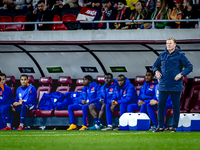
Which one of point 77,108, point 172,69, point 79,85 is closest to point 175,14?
point 79,85

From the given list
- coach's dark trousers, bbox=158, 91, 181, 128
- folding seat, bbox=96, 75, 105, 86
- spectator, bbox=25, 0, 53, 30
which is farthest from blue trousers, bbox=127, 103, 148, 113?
spectator, bbox=25, 0, 53, 30

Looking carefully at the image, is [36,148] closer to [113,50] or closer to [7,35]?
[113,50]

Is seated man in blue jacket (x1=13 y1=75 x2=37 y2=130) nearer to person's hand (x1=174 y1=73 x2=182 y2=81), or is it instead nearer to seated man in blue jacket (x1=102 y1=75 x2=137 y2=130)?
seated man in blue jacket (x1=102 y1=75 x2=137 y2=130)

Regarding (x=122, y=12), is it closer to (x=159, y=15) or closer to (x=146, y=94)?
(x=159, y=15)

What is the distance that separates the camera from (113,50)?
9383 millimetres

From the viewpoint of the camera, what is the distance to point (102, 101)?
8.38 meters

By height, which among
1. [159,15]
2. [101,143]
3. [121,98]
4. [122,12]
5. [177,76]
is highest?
[122,12]

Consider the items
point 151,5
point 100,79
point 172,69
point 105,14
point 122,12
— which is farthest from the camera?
point 151,5

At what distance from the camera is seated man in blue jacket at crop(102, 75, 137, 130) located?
809 cm

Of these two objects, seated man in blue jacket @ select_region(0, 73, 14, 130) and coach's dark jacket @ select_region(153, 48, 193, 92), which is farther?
seated man in blue jacket @ select_region(0, 73, 14, 130)

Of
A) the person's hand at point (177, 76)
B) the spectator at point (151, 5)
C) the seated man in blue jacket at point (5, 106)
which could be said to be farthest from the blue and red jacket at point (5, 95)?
the person's hand at point (177, 76)

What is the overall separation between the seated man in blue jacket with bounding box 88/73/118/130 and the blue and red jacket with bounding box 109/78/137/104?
0.41ft

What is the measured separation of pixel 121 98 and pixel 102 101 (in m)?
0.43

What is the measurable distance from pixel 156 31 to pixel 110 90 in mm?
1878
